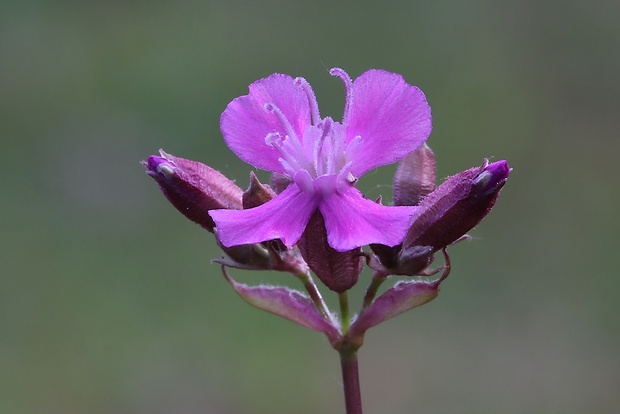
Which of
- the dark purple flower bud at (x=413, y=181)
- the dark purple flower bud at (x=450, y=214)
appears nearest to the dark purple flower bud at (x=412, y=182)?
Answer: the dark purple flower bud at (x=413, y=181)

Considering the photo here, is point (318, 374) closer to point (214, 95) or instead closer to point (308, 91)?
point (214, 95)

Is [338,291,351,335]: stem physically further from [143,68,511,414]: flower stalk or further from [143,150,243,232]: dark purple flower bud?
[143,150,243,232]: dark purple flower bud

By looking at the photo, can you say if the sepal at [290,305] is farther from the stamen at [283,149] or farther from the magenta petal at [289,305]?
the stamen at [283,149]

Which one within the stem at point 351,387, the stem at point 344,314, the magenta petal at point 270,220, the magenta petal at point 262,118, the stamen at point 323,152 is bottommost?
the stem at point 351,387

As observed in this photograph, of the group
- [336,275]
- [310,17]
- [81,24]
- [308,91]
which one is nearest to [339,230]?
[336,275]

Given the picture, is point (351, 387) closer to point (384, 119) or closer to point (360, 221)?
point (360, 221)

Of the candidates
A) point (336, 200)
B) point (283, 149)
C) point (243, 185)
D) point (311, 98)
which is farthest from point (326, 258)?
point (243, 185)
